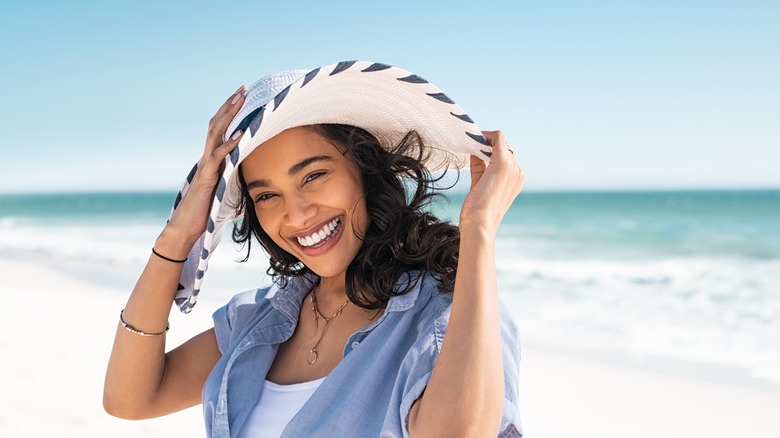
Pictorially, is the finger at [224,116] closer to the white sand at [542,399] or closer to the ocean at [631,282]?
the ocean at [631,282]

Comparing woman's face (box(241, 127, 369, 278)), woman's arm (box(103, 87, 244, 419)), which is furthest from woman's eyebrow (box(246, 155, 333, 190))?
woman's arm (box(103, 87, 244, 419))

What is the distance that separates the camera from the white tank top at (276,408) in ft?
6.25

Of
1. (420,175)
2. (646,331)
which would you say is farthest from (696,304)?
(420,175)

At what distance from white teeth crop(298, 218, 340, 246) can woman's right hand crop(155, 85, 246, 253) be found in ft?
0.95

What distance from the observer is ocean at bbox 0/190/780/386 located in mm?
6352

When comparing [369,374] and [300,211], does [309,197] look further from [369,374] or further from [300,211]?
[369,374]

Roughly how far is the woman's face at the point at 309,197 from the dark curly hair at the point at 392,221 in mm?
34

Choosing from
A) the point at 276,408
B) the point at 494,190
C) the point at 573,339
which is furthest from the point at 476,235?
the point at 573,339

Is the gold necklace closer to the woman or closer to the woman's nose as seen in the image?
the woman

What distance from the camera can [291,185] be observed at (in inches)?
77.6

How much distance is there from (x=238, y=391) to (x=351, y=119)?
31.5 inches

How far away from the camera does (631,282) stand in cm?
1028

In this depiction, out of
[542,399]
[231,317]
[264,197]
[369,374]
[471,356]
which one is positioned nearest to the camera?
[471,356]

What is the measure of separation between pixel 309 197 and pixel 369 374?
51 cm
